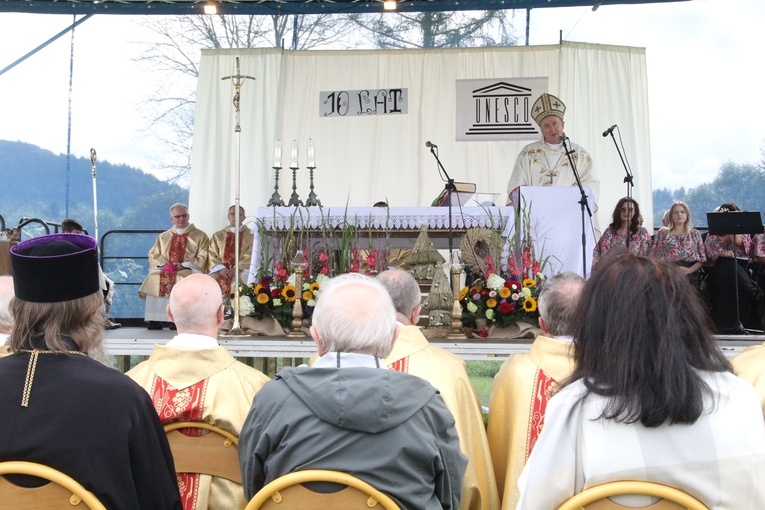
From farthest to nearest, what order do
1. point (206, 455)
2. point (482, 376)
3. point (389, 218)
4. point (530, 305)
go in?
point (482, 376) < point (389, 218) < point (530, 305) < point (206, 455)

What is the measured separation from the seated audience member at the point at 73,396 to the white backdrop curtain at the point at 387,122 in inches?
367

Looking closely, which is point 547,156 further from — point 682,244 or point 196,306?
point 196,306

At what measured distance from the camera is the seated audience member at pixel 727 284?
865cm

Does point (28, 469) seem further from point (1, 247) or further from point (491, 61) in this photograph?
point (491, 61)

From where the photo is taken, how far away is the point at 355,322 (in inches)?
93.4

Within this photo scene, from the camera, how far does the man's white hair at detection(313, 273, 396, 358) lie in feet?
7.77

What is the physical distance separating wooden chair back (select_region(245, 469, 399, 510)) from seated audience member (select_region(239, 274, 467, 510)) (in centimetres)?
17

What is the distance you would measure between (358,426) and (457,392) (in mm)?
1335

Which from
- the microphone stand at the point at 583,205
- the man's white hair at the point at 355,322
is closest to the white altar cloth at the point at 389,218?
the microphone stand at the point at 583,205

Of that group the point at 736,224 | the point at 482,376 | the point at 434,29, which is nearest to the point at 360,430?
Result: the point at 736,224

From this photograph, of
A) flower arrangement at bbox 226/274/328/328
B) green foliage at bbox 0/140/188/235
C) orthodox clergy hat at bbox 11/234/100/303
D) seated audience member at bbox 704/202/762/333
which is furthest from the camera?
green foliage at bbox 0/140/188/235

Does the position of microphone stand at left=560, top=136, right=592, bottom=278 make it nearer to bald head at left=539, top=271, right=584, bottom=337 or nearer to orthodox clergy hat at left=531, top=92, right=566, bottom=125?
orthodox clergy hat at left=531, top=92, right=566, bottom=125

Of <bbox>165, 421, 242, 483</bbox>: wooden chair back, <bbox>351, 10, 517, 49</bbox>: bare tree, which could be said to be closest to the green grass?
<bbox>351, 10, 517, 49</bbox>: bare tree

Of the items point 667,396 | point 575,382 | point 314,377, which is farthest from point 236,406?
point 667,396
